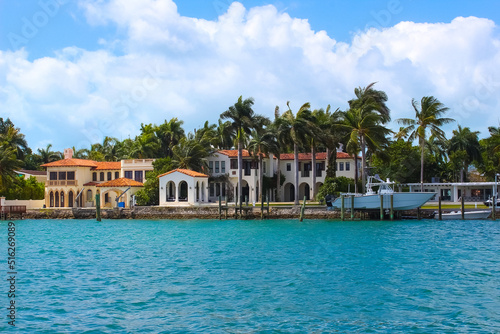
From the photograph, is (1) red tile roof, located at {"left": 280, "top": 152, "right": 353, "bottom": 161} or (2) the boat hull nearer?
(2) the boat hull

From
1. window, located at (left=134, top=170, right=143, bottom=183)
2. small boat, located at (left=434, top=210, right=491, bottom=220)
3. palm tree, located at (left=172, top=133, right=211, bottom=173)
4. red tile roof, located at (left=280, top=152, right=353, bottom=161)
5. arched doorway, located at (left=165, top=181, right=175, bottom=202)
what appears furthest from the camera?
red tile roof, located at (left=280, top=152, right=353, bottom=161)

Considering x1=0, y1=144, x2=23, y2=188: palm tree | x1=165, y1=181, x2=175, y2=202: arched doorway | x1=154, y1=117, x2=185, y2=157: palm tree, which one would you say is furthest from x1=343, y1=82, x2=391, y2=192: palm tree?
x1=0, y1=144, x2=23, y2=188: palm tree

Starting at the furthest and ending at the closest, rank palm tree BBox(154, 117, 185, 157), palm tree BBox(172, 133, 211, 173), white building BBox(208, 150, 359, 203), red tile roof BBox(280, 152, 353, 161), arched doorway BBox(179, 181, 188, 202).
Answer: palm tree BBox(154, 117, 185, 157), red tile roof BBox(280, 152, 353, 161), white building BBox(208, 150, 359, 203), palm tree BBox(172, 133, 211, 173), arched doorway BBox(179, 181, 188, 202)

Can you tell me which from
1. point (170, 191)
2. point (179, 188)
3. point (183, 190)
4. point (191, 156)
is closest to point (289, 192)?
point (191, 156)

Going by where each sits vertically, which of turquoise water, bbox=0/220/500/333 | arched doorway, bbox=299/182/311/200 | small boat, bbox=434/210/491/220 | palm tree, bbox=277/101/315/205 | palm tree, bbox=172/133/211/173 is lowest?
turquoise water, bbox=0/220/500/333

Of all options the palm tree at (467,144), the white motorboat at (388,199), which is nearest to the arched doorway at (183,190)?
the white motorboat at (388,199)

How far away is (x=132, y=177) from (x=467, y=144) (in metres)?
50.1

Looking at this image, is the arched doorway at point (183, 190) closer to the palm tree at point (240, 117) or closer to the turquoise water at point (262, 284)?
the palm tree at point (240, 117)

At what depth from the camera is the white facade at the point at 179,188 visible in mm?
71875

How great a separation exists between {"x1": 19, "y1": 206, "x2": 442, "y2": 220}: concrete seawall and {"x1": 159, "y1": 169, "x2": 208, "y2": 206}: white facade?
4.28 meters

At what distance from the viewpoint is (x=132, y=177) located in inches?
3159

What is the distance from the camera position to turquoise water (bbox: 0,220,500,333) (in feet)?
58.4

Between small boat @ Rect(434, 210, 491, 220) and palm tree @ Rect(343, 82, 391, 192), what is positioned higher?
palm tree @ Rect(343, 82, 391, 192)

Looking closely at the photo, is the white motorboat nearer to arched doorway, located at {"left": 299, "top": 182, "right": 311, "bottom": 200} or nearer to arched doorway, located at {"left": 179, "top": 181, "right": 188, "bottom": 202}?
arched doorway, located at {"left": 179, "top": 181, "right": 188, "bottom": 202}
